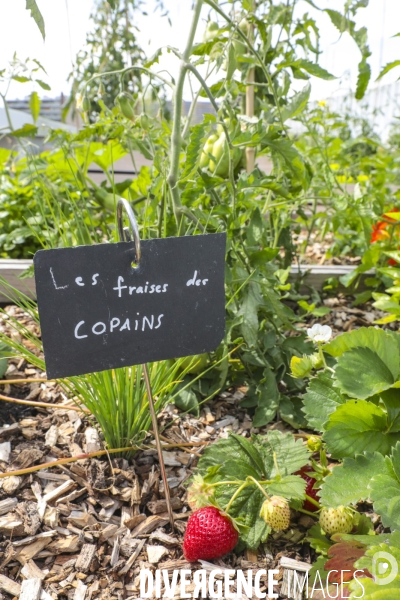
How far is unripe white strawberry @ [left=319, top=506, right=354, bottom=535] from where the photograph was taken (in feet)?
2.46

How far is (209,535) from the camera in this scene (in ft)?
2.44

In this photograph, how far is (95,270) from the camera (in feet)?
2.17

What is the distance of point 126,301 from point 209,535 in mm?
350

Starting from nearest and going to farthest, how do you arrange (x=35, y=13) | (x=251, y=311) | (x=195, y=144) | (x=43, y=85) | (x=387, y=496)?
1. (x=35, y=13)
2. (x=387, y=496)
3. (x=195, y=144)
4. (x=251, y=311)
5. (x=43, y=85)

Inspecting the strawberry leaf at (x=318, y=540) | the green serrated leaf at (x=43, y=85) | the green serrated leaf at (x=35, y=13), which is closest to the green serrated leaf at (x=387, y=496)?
the strawberry leaf at (x=318, y=540)

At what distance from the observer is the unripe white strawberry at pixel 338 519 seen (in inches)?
29.5

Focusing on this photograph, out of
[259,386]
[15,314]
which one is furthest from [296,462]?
A: [15,314]

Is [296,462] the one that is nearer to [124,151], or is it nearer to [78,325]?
[78,325]

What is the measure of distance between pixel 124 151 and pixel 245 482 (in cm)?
115

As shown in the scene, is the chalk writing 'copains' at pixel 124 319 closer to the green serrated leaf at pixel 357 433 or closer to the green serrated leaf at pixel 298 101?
the green serrated leaf at pixel 357 433

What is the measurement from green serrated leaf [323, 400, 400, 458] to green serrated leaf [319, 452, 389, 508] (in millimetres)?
58

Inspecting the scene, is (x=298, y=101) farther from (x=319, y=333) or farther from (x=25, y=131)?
(x=25, y=131)

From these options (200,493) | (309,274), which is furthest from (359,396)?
(309,274)

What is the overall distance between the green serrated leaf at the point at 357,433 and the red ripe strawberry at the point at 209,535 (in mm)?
190
